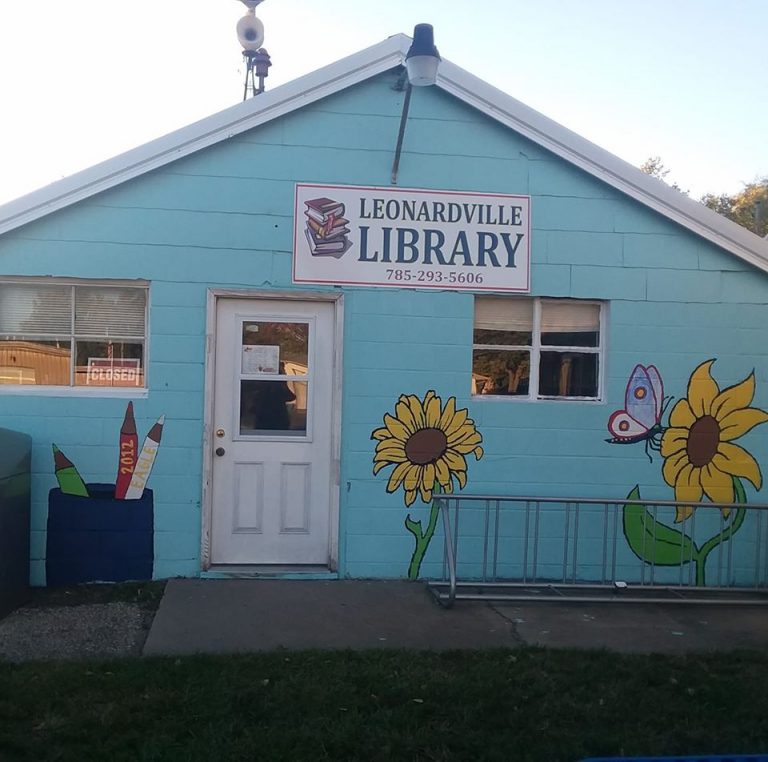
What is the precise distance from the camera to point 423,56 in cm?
619

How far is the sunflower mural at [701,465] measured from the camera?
761 centimetres

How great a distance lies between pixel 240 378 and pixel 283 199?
156 centimetres

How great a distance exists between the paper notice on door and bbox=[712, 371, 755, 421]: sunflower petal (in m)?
3.91

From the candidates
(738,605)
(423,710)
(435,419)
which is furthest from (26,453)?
(738,605)

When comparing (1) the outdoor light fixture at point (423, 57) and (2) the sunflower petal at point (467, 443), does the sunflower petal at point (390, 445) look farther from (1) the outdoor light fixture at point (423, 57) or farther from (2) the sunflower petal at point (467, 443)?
(1) the outdoor light fixture at point (423, 57)

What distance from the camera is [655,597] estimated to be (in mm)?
7234

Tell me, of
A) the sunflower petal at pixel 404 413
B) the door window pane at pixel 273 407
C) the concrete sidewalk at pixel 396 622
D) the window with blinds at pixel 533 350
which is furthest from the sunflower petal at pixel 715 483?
the door window pane at pixel 273 407

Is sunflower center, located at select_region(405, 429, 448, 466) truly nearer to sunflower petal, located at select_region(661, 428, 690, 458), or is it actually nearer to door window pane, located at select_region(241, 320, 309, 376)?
door window pane, located at select_region(241, 320, 309, 376)

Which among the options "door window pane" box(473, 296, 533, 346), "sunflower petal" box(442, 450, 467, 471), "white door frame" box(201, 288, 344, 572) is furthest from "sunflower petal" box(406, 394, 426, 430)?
"door window pane" box(473, 296, 533, 346)

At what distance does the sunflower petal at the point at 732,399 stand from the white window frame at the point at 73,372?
4979 millimetres

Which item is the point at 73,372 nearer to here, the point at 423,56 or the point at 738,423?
the point at 423,56

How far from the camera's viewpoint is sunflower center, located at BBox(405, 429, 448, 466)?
24.3ft

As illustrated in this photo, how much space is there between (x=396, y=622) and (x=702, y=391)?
349cm

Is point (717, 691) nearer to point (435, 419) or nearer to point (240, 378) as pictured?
point (435, 419)
